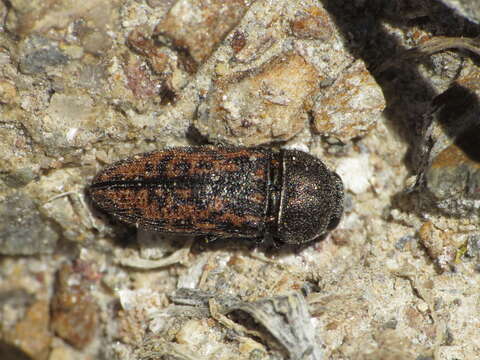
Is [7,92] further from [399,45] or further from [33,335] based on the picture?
[399,45]

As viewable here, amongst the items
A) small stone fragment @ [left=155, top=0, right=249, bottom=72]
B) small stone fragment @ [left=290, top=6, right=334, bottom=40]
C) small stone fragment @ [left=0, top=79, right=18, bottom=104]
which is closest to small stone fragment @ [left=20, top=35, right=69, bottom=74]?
small stone fragment @ [left=0, top=79, right=18, bottom=104]

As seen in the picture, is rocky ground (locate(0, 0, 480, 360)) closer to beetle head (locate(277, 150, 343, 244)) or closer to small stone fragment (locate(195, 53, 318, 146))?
small stone fragment (locate(195, 53, 318, 146))

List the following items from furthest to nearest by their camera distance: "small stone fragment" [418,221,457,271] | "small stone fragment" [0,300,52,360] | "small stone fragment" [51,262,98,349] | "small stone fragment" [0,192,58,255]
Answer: "small stone fragment" [0,300,52,360], "small stone fragment" [51,262,98,349], "small stone fragment" [0,192,58,255], "small stone fragment" [418,221,457,271]

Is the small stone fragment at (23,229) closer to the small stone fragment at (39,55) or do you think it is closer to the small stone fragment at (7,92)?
the small stone fragment at (7,92)

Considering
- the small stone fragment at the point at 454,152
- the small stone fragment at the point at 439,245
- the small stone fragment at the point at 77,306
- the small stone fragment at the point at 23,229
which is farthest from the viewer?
the small stone fragment at the point at 77,306

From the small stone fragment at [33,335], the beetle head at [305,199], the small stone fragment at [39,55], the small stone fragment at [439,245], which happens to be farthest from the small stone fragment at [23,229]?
the small stone fragment at [439,245]
